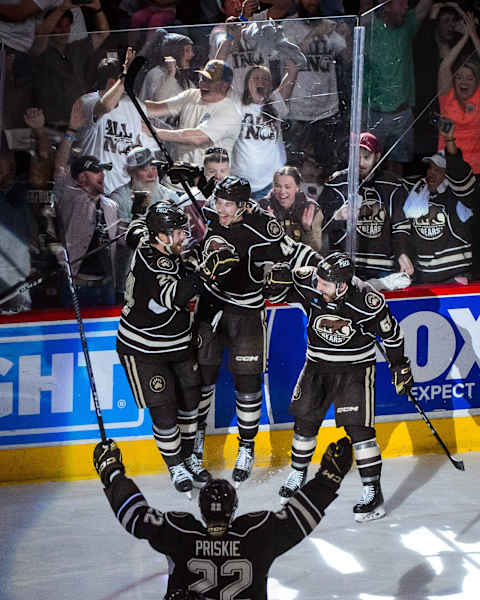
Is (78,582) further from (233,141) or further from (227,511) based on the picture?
(233,141)

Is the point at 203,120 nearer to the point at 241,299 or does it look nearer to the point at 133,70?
the point at 133,70

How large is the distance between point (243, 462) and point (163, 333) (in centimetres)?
76

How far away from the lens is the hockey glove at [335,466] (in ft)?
10.8

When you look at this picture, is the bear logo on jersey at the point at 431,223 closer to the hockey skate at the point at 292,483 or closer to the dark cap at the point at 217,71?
the dark cap at the point at 217,71

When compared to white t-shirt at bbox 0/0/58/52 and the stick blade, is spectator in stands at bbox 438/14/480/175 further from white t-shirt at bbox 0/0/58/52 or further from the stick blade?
white t-shirt at bbox 0/0/58/52

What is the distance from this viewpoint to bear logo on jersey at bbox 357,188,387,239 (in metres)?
5.20

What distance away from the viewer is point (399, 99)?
507 centimetres

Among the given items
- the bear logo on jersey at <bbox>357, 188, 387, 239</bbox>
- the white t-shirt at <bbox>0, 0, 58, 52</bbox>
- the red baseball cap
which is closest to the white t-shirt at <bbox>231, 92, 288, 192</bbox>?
the red baseball cap

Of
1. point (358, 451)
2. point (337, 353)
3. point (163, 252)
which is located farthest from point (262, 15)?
point (358, 451)

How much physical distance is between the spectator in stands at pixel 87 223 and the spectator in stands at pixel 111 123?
0.16ft

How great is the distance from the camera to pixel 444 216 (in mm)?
5383

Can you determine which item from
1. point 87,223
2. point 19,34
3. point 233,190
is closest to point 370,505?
point 233,190

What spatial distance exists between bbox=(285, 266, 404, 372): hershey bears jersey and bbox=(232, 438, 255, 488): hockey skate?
60 cm

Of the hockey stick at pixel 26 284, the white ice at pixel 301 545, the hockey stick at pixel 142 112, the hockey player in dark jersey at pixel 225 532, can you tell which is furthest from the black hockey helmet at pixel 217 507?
the hockey stick at pixel 26 284
